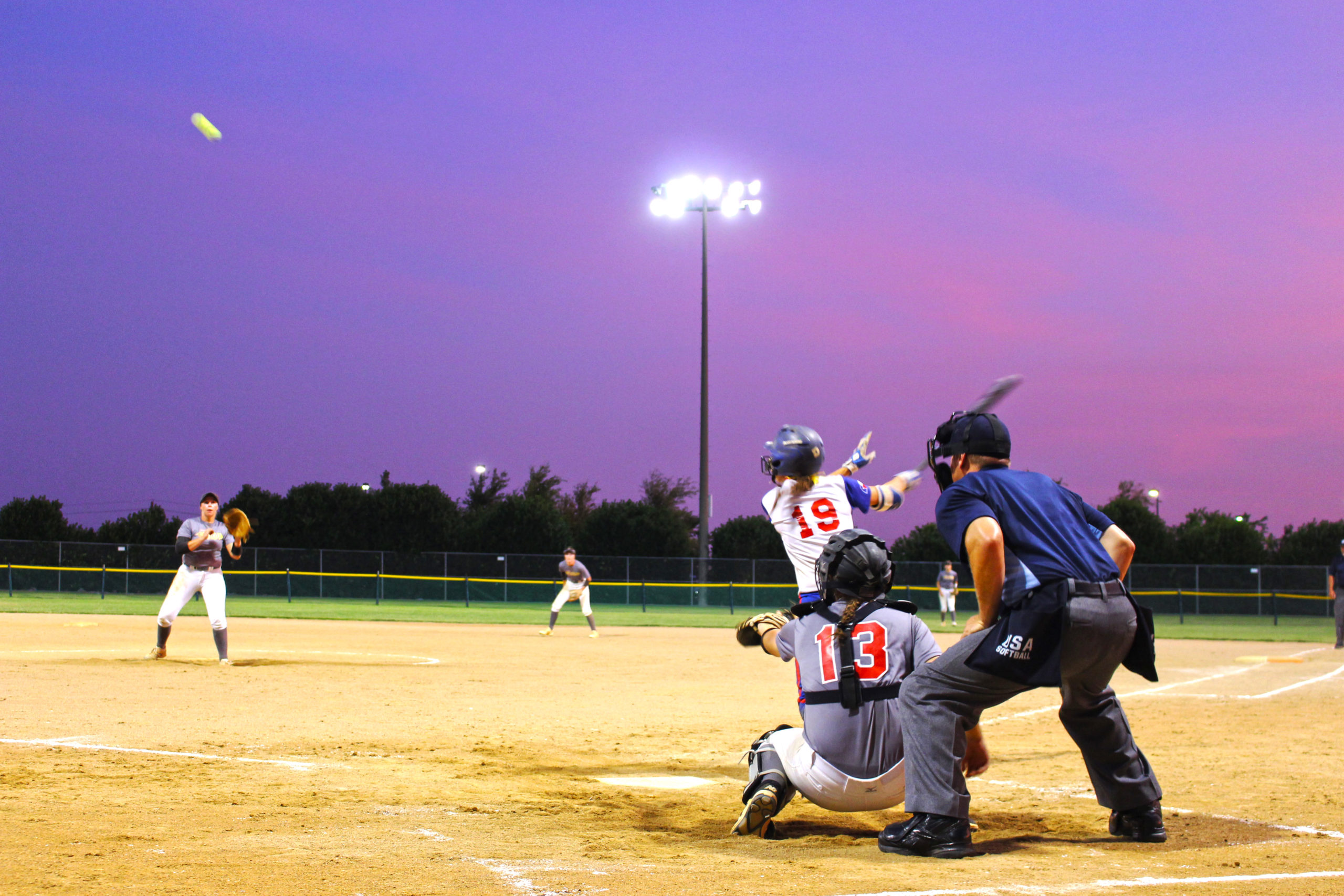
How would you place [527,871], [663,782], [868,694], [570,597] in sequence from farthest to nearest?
[570,597] → [663,782] → [868,694] → [527,871]

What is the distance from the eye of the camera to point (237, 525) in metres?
13.5

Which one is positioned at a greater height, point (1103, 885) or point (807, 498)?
point (807, 498)

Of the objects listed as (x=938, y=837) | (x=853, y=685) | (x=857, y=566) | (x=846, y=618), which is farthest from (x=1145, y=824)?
(x=857, y=566)

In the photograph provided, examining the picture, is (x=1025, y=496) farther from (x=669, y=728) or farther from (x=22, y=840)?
(x=669, y=728)

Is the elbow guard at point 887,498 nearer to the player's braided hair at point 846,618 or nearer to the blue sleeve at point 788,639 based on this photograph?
the blue sleeve at point 788,639

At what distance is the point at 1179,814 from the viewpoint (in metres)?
5.98

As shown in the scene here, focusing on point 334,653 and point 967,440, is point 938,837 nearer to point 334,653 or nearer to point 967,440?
point 967,440

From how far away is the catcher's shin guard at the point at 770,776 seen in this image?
17.3 feet

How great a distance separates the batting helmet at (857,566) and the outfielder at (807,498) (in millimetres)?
1008

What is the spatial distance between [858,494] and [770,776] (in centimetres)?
176

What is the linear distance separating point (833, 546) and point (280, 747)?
4.75 m

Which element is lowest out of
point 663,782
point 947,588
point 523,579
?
point 523,579

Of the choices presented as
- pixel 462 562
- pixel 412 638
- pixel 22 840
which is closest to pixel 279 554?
pixel 462 562

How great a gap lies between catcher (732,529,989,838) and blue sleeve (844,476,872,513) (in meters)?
1.20
